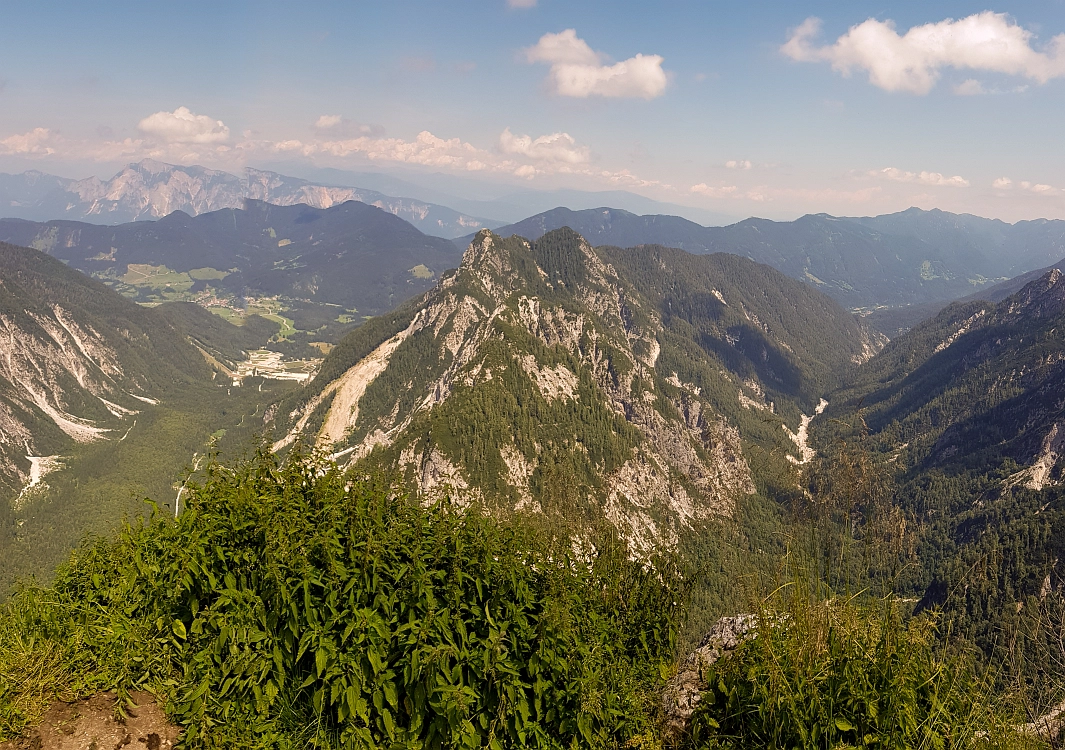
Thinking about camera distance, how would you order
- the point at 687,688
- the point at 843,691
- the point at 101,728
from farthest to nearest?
1. the point at 687,688
2. the point at 101,728
3. the point at 843,691

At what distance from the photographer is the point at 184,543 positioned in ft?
39.3

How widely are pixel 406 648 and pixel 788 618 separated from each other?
7.64m

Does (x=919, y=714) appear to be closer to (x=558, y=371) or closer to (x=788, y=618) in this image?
(x=788, y=618)

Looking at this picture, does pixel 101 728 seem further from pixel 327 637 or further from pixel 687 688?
pixel 687 688

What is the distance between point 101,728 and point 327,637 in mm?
4147

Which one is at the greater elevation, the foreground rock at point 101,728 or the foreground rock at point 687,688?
the foreground rock at point 101,728

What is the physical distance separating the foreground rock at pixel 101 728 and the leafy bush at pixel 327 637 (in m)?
0.29

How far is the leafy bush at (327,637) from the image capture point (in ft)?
32.1

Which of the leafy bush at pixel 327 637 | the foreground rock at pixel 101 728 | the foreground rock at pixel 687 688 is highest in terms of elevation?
the leafy bush at pixel 327 637

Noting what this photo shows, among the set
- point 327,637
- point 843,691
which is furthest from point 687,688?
point 327,637

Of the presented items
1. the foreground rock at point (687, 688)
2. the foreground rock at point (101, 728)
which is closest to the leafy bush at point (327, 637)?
the foreground rock at point (101, 728)

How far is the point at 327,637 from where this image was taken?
10.1 metres

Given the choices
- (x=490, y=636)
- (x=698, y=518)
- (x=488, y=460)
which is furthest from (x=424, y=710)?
(x=698, y=518)

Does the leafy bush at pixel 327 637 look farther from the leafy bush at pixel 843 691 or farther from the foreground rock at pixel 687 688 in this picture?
the leafy bush at pixel 843 691
